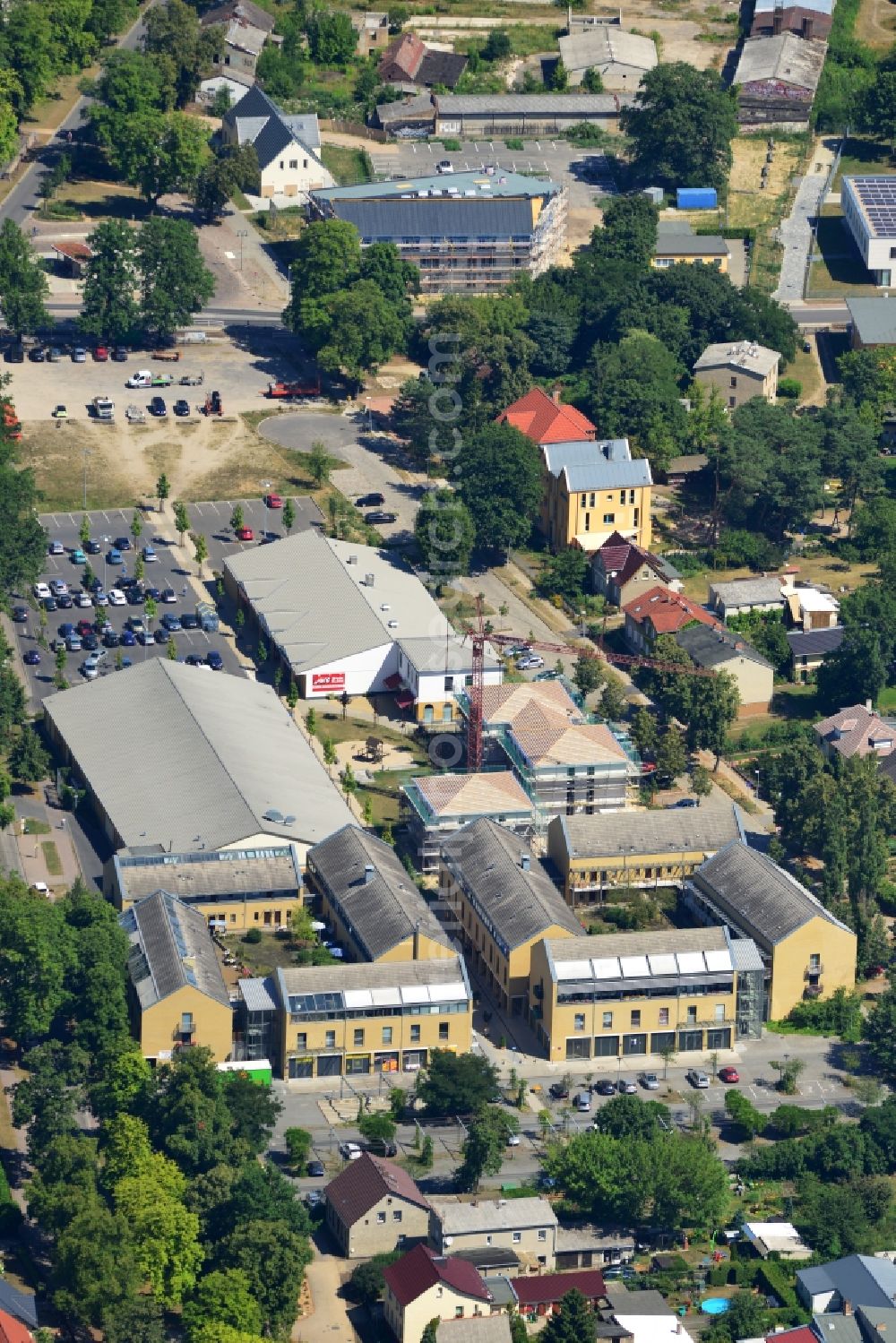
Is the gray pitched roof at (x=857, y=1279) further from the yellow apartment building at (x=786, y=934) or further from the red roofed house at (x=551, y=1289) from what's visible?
the yellow apartment building at (x=786, y=934)

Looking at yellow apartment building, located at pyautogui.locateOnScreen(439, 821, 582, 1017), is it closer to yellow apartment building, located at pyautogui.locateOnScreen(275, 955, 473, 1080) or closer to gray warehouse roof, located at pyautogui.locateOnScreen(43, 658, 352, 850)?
yellow apartment building, located at pyautogui.locateOnScreen(275, 955, 473, 1080)

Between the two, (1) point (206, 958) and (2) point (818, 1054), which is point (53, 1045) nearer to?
(1) point (206, 958)

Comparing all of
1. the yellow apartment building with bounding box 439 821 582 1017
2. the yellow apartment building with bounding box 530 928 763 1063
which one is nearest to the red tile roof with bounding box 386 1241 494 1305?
the yellow apartment building with bounding box 530 928 763 1063

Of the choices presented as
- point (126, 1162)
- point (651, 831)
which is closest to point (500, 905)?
point (651, 831)

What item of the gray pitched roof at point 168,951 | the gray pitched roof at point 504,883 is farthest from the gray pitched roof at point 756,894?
the gray pitched roof at point 168,951

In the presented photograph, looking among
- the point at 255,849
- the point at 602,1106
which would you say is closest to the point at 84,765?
the point at 255,849
